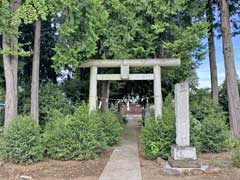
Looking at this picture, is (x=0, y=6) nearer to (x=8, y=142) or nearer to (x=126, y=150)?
(x=8, y=142)

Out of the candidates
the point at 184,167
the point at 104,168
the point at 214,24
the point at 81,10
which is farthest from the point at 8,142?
the point at 214,24

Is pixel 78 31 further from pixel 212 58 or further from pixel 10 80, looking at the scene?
pixel 212 58

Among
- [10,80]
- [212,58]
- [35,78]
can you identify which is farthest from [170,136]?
[212,58]

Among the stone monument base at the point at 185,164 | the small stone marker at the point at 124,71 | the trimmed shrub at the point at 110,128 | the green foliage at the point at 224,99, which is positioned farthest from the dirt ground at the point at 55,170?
the green foliage at the point at 224,99

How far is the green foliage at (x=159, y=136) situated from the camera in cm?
927

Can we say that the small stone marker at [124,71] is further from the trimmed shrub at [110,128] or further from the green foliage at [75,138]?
the green foliage at [75,138]

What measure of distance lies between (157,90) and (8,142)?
614cm

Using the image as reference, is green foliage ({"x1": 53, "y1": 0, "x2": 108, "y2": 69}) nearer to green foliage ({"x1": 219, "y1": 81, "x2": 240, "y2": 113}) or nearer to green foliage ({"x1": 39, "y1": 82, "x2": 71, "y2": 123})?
green foliage ({"x1": 39, "y1": 82, "x2": 71, "y2": 123})

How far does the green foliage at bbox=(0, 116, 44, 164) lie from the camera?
29.2ft

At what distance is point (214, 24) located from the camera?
15.6 m

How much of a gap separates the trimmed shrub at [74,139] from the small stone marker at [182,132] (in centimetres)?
253

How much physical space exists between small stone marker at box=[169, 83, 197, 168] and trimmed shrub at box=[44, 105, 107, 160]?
2.53 meters

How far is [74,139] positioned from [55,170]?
4.80 feet

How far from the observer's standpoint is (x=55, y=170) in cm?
823
